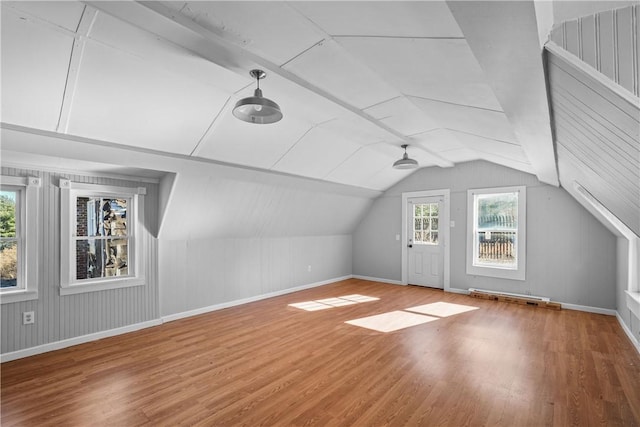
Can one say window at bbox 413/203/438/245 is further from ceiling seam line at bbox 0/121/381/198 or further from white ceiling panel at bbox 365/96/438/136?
ceiling seam line at bbox 0/121/381/198

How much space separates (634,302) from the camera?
3.44m

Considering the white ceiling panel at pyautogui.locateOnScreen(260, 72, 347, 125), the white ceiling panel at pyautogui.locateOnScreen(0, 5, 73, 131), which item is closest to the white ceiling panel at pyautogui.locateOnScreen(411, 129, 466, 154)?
the white ceiling panel at pyautogui.locateOnScreen(260, 72, 347, 125)

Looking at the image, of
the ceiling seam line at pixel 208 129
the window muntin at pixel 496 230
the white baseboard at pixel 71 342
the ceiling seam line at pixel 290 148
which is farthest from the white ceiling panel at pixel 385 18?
the window muntin at pixel 496 230

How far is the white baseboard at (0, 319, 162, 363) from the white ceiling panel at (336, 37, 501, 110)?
432 centimetres

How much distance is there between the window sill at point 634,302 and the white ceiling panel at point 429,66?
111 inches

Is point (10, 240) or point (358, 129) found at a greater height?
point (358, 129)

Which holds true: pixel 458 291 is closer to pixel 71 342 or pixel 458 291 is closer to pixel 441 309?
pixel 441 309

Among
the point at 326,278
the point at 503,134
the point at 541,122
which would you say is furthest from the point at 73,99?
the point at 326,278

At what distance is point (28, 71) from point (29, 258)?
2188mm

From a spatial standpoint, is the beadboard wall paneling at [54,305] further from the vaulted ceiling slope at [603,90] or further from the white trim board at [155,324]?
the vaulted ceiling slope at [603,90]

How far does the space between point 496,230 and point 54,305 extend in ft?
22.5

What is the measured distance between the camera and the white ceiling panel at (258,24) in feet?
5.34

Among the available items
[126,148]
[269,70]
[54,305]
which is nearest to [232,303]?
[54,305]


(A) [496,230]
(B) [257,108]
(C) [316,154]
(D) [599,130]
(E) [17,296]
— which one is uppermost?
(C) [316,154]
